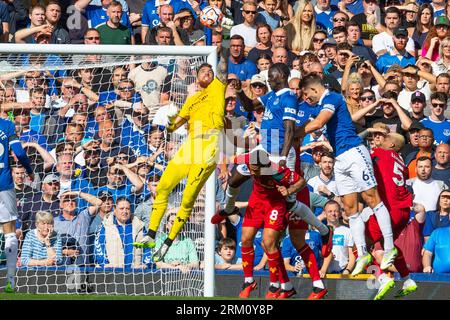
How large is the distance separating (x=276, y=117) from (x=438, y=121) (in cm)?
361

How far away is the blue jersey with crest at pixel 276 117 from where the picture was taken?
482 inches

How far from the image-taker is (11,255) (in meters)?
12.7

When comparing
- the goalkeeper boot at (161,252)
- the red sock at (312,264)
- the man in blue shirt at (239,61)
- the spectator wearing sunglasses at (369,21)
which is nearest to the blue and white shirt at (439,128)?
the spectator wearing sunglasses at (369,21)

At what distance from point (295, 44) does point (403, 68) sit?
1510 mm

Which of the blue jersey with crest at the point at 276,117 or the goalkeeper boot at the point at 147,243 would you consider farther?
the goalkeeper boot at the point at 147,243

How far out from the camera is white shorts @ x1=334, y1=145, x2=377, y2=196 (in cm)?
1232

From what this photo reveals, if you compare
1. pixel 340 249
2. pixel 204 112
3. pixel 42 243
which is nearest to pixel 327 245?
pixel 340 249

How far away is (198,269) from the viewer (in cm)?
1304

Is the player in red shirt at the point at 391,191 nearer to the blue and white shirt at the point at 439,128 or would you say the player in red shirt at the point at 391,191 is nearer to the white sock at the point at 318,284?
the white sock at the point at 318,284

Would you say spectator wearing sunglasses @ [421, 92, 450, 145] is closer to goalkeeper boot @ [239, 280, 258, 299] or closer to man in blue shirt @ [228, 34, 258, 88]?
man in blue shirt @ [228, 34, 258, 88]

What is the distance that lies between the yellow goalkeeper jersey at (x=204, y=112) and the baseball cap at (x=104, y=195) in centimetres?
148

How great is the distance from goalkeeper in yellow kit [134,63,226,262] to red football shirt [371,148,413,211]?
172 cm

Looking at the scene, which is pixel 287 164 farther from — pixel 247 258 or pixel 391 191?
pixel 391 191
